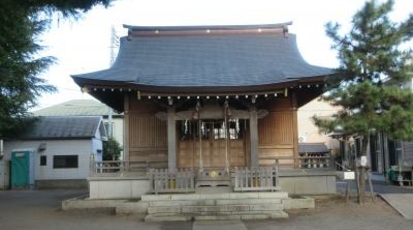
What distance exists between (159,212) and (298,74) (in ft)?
25.8

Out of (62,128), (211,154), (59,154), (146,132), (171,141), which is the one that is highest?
(62,128)

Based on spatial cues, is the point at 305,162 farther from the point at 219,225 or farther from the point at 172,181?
the point at 219,225

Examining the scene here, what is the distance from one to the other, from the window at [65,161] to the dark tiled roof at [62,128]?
1.25 meters

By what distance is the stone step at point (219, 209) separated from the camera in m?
14.5

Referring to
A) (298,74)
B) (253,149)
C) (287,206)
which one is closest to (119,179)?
(253,149)

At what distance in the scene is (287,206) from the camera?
51.2 feet

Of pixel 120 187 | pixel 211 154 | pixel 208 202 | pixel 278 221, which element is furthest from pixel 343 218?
pixel 120 187

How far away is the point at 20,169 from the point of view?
96.9 feet

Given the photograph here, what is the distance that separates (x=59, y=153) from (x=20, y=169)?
251 cm

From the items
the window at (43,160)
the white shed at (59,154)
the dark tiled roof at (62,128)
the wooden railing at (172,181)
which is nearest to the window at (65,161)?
the white shed at (59,154)

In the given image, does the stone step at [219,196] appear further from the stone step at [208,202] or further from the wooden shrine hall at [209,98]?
the wooden shrine hall at [209,98]

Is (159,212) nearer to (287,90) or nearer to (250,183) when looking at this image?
(250,183)

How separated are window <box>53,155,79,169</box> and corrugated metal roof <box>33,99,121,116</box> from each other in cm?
1510

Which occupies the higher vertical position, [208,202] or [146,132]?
[146,132]
